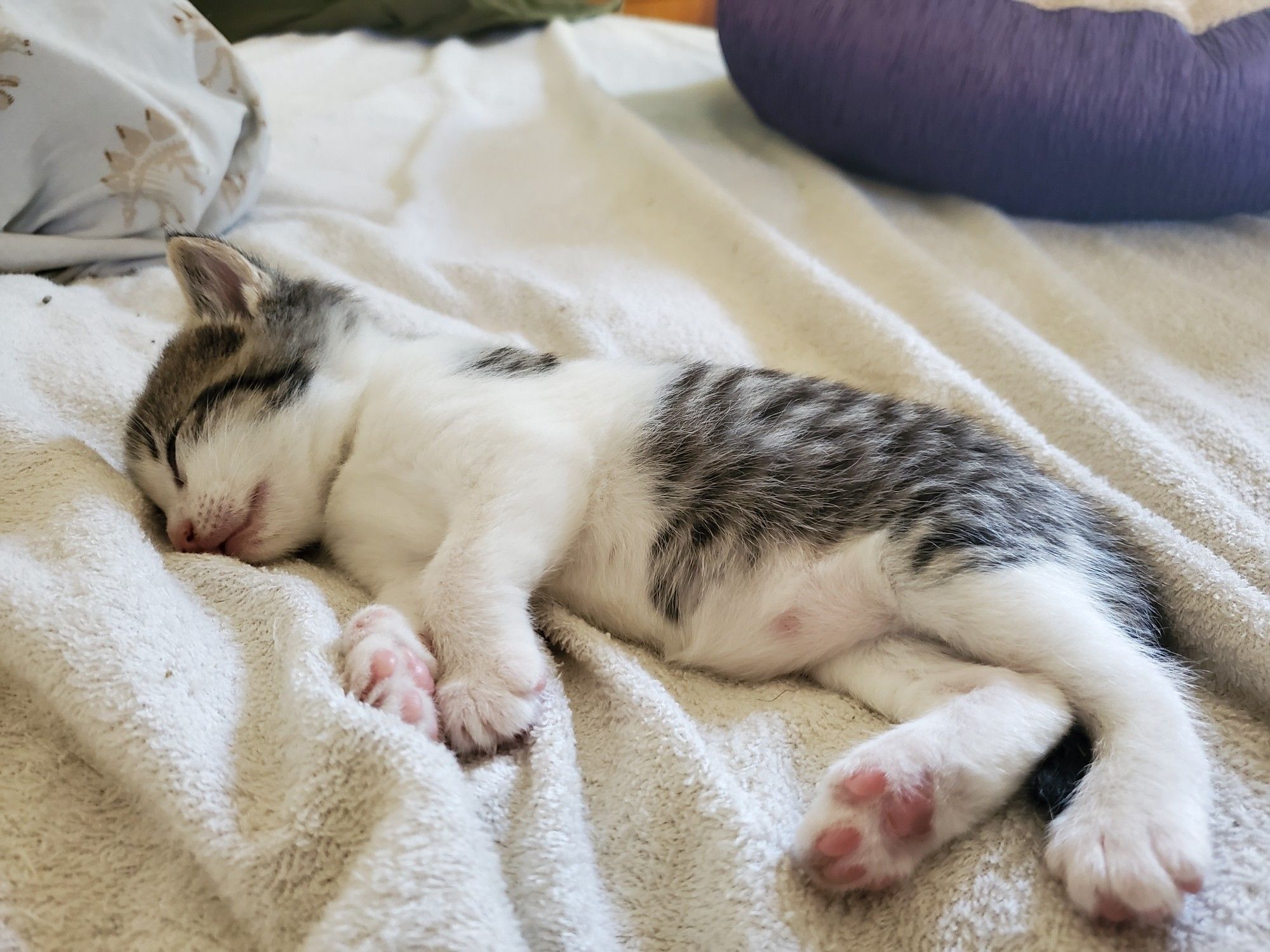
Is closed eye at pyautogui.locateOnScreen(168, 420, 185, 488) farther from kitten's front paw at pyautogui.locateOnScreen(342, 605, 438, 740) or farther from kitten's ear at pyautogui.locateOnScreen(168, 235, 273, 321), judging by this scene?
kitten's front paw at pyautogui.locateOnScreen(342, 605, 438, 740)

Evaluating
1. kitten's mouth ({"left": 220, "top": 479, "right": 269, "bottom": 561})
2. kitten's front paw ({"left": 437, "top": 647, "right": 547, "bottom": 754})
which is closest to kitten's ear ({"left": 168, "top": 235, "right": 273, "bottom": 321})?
kitten's mouth ({"left": 220, "top": 479, "right": 269, "bottom": 561})

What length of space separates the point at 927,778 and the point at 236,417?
1110mm

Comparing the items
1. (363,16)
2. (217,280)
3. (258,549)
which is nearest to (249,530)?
(258,549)

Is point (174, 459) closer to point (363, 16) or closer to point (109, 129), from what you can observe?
point (109, 129)

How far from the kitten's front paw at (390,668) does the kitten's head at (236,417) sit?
335mm

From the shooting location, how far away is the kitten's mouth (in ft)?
4.25

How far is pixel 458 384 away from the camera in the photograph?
1.38m

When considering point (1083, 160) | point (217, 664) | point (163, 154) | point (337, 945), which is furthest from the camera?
point (1083, 160)

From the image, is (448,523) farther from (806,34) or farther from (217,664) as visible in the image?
(806,34)

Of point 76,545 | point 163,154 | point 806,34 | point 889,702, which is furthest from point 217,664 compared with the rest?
point 806,34

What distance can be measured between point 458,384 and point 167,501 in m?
0.48

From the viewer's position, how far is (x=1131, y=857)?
827mm

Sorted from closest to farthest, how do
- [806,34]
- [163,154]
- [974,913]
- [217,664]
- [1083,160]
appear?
[974,913]
[217,664]
[163,154]
[1083,160]
[806,34]

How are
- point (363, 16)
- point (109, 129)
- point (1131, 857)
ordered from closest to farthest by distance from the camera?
point (1131, 857) → point (109, 129) → point (363, 16)
